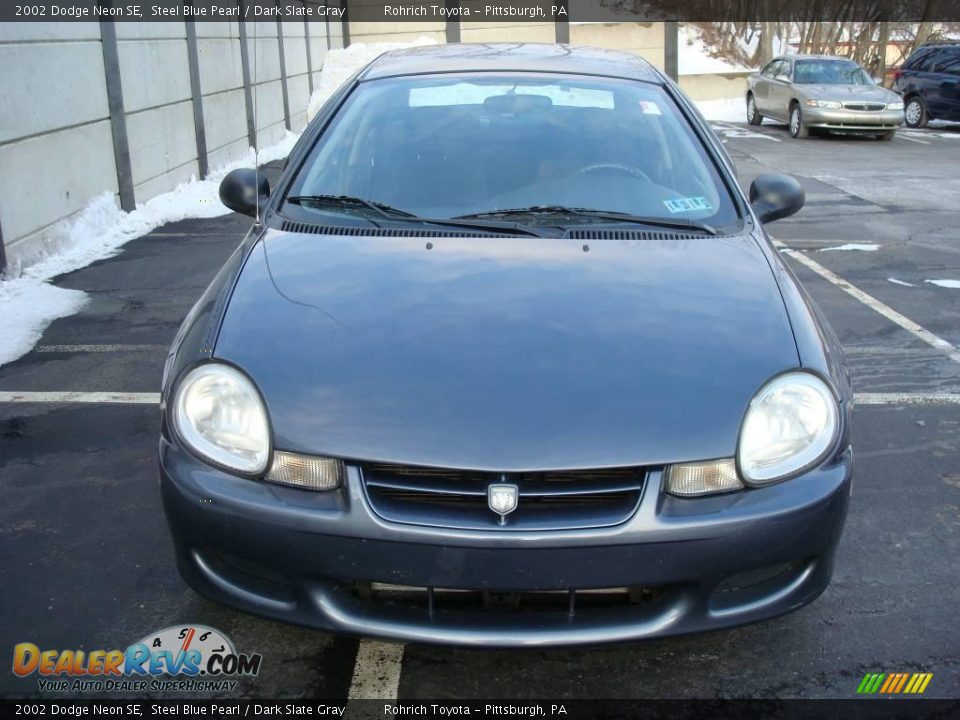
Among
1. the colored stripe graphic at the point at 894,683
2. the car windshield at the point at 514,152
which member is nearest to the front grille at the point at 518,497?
the colored stripe graphic at the point at 894,683

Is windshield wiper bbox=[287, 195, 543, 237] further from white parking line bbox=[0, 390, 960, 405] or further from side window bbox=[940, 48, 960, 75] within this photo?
side window bbox=[940, 48, 960, 75]

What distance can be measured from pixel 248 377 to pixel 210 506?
1.05ft

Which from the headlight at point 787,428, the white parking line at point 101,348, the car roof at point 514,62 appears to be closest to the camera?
the headlight at point 787,428

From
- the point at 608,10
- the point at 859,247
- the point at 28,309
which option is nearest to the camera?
the point at 28,309

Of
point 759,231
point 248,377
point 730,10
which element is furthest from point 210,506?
point 730,10

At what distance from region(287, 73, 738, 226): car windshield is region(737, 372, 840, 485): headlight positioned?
1.04 metres

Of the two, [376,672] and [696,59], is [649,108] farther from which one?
[696,59]

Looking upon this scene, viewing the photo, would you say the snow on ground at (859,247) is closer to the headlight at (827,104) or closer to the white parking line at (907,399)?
the white parking line at (907,399)

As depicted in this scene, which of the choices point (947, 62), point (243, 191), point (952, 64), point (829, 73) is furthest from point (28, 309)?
point (947, 62)

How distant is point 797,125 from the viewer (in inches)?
728

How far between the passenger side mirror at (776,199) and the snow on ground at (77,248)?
74.4 inches

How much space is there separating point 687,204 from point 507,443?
1551mm

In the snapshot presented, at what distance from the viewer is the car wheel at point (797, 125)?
1825 centimetres

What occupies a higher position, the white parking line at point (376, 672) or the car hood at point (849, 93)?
the car hood at point (849, 93)
